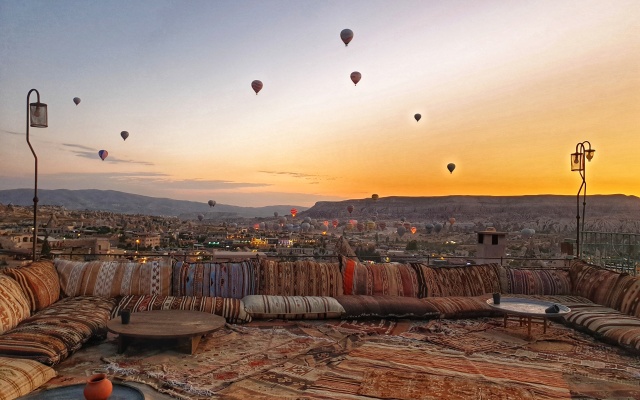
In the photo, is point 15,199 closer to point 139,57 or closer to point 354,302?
point 139,57

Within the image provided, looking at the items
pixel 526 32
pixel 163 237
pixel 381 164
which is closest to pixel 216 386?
pixel 526 32

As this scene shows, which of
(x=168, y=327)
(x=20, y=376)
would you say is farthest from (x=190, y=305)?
(x=20, y=376)

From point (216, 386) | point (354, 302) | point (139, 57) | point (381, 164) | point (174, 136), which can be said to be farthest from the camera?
point (381, 164)

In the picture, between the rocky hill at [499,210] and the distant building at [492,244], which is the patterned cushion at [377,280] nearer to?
the distant building at [492,244]

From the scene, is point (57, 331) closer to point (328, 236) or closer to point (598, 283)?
point (598, 283)

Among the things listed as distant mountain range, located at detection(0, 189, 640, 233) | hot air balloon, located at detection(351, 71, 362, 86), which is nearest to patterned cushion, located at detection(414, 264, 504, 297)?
hot air balloon, located at detection(351, 71, 362, 86)

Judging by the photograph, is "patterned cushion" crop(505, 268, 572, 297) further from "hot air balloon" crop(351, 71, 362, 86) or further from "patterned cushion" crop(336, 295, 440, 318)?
"hot air balloon" crop(351, 71, 362, 86)
